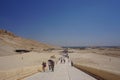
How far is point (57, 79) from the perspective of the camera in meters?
19.2

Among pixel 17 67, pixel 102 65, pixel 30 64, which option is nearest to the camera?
pixel 17 67

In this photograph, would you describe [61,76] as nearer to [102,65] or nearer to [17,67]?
[17,67]

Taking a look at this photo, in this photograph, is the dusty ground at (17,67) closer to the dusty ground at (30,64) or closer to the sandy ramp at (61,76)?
the dusty ground at (30,64)

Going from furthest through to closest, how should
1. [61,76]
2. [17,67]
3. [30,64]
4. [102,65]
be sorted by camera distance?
[102,65], [30,64], [17,67], [61,76]

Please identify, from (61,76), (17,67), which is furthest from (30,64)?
(61,76)

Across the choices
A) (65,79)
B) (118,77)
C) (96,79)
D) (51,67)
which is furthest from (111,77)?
(51,67)

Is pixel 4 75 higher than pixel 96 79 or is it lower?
higher

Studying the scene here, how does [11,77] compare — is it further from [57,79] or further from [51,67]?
[51,67]

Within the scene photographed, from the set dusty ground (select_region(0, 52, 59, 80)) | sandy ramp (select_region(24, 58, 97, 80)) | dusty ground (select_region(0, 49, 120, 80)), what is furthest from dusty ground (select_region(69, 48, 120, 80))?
dusty ground (select_region(0, 52, 59, 80))

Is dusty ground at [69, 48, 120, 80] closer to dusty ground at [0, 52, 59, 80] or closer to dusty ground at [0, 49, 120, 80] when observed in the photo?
dusty ground at [0, 49, 120, 80]

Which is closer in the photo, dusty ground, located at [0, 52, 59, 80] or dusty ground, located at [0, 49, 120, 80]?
dusty ground, located at [0, 52, 59, 80]

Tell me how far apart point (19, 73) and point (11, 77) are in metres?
2.94

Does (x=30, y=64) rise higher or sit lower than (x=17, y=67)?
lower

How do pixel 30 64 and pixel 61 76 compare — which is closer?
pixel 61 76
